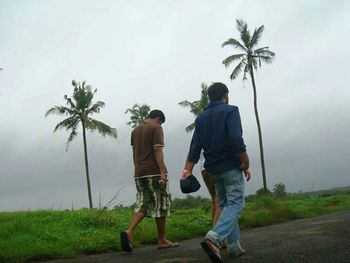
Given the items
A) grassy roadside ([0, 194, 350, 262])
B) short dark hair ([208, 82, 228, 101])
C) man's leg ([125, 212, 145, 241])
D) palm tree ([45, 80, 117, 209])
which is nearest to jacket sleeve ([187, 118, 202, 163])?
short dark hair ([208, 82, 228, 101])

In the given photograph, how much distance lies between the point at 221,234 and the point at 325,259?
0.93 metres

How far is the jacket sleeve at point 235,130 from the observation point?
4.60 metres

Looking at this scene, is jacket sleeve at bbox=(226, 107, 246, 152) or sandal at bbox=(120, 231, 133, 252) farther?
sandal at bbox=(120, 231, 133, 252)

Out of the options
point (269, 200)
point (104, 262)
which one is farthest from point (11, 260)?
point (269, 200)

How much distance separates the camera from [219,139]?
15.6 ft

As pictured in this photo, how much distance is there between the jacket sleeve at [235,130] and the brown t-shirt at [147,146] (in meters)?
1.84

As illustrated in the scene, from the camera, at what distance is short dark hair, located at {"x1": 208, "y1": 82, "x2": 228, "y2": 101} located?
5082 mm

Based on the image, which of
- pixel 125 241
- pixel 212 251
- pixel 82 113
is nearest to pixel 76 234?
pixel 125 241

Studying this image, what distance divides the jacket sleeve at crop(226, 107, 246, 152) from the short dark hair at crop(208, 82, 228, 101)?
33 centimetres

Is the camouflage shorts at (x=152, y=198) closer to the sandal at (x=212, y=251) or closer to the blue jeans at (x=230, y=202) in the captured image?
the blue jeans at (x=230, y=202)

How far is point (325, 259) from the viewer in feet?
13.5

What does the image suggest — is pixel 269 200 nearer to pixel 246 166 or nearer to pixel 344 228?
pixel 344 228

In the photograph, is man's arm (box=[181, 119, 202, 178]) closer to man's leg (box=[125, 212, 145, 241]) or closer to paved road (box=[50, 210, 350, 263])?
paved road (box=[50, 210, 350, 263])

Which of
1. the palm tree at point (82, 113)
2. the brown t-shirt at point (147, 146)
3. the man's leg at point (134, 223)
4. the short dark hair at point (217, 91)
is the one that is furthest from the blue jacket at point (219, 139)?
the palm tree at point (82, 113)
